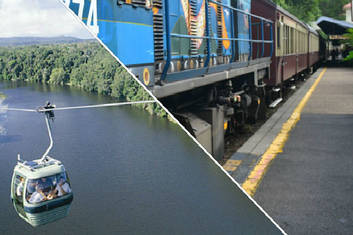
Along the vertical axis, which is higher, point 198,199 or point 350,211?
point 198,199

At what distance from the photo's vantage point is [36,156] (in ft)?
4.00

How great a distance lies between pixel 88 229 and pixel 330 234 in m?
2.99

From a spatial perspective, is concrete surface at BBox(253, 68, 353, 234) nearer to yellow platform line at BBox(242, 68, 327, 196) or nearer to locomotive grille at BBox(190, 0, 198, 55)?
yellow platform line at BBox(242, 68, 327, 196)

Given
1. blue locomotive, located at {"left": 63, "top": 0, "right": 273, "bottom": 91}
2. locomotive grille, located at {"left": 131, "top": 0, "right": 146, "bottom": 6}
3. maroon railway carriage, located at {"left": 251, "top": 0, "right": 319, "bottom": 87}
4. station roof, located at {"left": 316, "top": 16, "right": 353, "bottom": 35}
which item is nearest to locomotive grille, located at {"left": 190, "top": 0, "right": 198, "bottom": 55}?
blue locomotive, located at {"left": 63, "top": 0, "right": 273, "bottom": 91}

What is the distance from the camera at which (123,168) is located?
1472mm

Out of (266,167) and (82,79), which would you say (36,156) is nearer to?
(82,79)

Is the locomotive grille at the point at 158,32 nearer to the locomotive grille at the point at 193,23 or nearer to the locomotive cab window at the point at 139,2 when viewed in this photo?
the locomotive cab window at the point at 139,2

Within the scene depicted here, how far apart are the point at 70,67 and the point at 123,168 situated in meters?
0.39

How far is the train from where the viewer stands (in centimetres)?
298

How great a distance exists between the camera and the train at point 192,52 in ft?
9.77

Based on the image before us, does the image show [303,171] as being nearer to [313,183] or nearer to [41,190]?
[313,183]

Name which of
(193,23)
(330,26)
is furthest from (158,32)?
(330,26)

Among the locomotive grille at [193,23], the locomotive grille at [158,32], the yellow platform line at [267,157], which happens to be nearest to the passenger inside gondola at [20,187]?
the locomotive grille at [158,32]

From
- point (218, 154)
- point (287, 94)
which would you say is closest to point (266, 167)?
point (218, 154)
